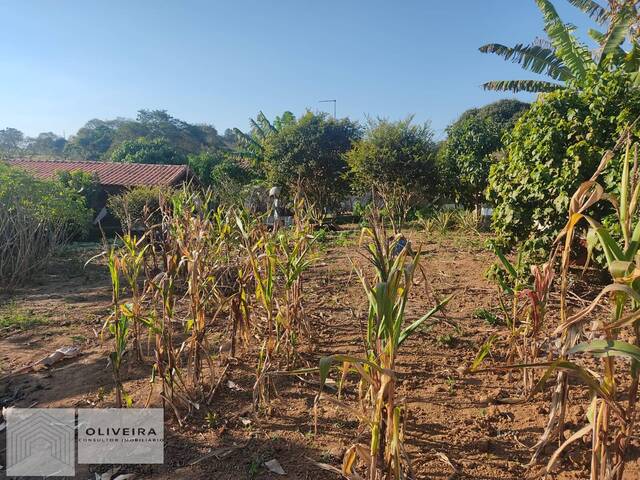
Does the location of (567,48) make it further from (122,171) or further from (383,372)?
(122,171)

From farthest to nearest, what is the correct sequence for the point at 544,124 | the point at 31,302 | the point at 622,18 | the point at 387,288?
the point at 622,18 < the point at 31,302 < the point at 544,124 < the point at 387,288

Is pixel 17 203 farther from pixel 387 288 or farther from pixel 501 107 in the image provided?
pixel 501 107

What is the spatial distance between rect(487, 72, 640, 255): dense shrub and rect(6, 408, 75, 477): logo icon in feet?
12.9

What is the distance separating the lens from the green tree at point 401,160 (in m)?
11.0

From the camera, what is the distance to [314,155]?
1349 cm

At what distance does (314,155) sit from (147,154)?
57.2 ft

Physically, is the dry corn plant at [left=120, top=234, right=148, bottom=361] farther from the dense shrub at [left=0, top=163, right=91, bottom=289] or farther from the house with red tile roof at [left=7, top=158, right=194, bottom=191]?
the house with red tile roof at [left=7, top=158, right=194, bottom=191]

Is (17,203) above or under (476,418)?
above

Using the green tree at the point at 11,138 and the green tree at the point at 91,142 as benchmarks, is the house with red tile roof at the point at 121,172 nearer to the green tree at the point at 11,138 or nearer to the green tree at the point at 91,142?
the green tree at the point at 91,142

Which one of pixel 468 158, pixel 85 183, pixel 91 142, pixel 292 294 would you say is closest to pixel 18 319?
pixel 292 294

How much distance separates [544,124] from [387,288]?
11.9 ft

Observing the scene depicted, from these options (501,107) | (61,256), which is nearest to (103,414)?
→ (61,256)

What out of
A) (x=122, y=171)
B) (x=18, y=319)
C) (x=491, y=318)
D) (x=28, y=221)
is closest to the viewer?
(x=491, y=318)

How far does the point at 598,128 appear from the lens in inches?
153
